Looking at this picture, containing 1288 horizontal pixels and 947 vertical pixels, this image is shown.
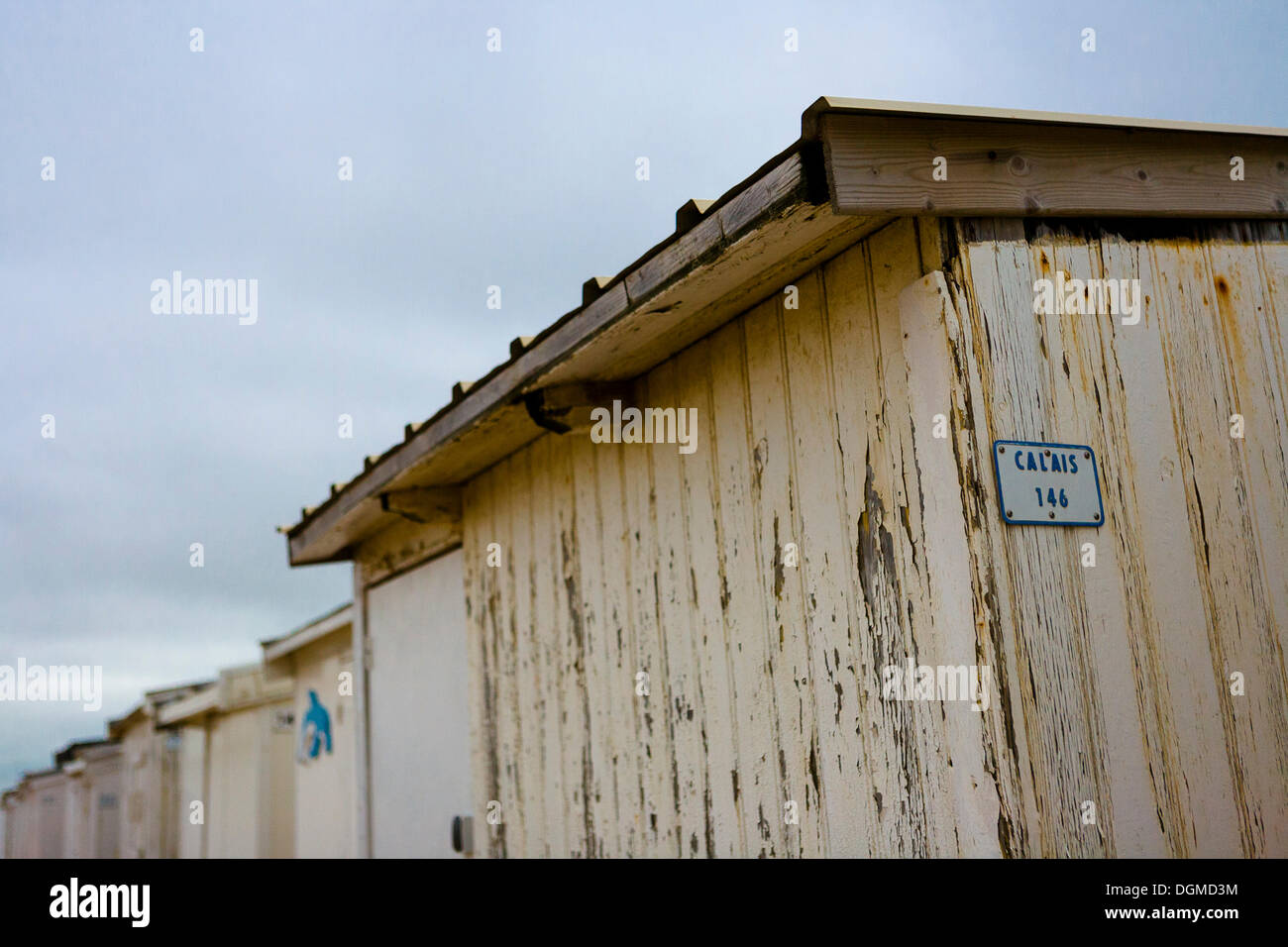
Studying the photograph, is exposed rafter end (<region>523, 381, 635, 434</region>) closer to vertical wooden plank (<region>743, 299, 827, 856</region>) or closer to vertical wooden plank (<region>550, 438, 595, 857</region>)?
vertical wooden plank (<region>550, 438, 595, 857</region>)

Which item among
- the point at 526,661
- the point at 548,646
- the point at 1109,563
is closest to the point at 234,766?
Result: the point at 526,661

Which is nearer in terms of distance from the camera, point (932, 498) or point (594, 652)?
point (932, 498)

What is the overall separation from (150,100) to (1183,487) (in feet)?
18.9

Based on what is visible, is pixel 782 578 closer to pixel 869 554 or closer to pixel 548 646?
pixel 869 554

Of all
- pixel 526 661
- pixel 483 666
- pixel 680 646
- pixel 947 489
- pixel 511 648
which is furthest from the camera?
pixel 483 666

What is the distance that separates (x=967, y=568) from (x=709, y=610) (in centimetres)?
113

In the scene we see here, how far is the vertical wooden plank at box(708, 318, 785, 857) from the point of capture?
10.4 feet

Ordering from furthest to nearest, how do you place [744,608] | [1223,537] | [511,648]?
[511,648] → [744,608] → [1223,537]

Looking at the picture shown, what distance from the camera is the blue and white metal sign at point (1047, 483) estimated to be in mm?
2535

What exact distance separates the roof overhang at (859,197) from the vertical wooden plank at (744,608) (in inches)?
8.3

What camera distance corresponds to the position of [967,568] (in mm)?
2461

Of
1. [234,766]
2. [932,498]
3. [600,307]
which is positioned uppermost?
[600,307]

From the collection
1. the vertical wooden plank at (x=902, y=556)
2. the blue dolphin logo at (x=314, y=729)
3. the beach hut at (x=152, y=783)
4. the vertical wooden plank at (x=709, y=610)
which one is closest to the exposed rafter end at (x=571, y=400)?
the vertical wooden plank at (x=709, y=610)

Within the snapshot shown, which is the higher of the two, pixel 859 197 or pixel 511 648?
pixel 859 197
